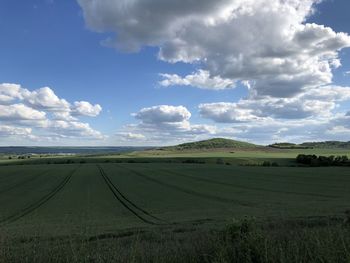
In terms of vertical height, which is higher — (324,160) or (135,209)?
(324,160)

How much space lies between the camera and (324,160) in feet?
369

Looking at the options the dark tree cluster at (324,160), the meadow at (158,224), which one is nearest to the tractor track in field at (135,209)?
the meadow at (158,224)

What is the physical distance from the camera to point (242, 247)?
7.34 m

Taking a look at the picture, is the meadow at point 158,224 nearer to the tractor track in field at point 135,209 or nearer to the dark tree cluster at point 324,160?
the tractor track in field at point 135,209

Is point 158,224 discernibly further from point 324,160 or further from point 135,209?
point 324,160

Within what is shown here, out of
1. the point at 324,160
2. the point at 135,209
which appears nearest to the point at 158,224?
the point at 135,209

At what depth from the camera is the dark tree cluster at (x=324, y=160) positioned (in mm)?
107938

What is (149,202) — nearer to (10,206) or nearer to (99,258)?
(10,206)

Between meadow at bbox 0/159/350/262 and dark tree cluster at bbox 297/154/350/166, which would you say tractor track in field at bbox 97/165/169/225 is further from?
dark tree cluster at bbox 297/154/350/166

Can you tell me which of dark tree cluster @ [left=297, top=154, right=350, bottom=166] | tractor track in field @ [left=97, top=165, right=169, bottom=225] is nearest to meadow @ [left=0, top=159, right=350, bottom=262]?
tractor track in field @ [left=97, top=165, right=169, bottom=225]

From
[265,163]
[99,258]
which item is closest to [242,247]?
[99,258]

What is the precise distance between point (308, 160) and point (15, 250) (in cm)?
11626

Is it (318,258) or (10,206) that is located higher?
(318,258)

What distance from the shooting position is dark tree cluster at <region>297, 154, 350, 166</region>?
108 meters
